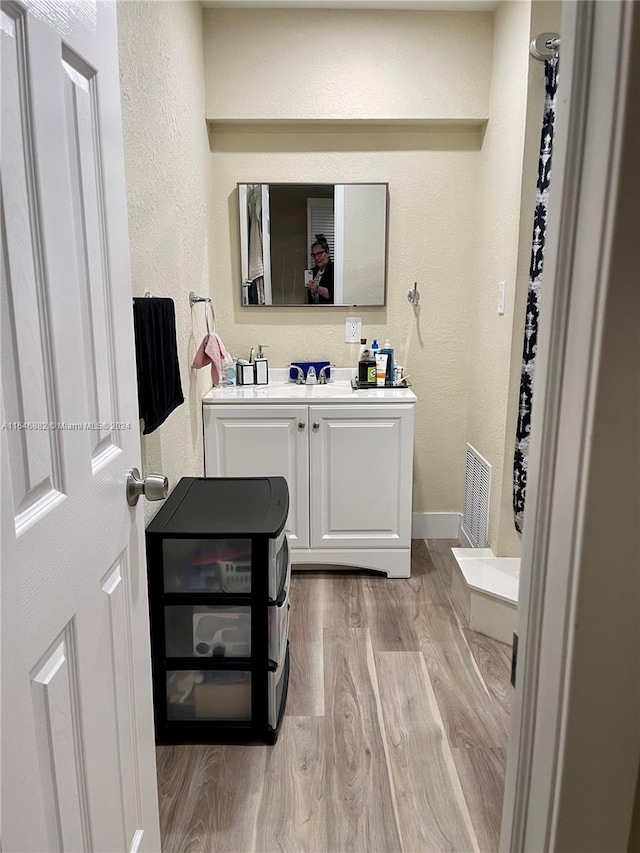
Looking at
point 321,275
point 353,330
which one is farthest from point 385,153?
point 353,330

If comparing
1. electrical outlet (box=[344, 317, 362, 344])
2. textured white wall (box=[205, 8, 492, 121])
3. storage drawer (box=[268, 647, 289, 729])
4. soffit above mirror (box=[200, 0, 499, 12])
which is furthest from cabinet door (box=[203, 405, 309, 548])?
soffit above mirror (box=[200, 0, 499, 12])

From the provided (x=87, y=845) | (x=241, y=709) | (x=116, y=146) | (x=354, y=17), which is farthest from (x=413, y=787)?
(x=354, y=17)

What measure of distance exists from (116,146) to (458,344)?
8.06 feet

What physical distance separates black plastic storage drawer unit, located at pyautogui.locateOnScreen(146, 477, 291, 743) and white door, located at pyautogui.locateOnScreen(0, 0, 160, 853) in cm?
54

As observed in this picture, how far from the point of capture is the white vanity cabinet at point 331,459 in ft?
9.34

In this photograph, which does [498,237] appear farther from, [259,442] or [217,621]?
[217,621]

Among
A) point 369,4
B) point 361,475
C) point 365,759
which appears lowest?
point 365,759

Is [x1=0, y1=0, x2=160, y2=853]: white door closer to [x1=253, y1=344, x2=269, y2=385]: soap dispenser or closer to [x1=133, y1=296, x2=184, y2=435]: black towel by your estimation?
[x1=133, y1=296, x2=184, y2=435]: black towel

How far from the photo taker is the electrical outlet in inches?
129

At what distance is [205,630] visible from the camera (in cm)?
182

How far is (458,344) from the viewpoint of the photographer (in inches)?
130

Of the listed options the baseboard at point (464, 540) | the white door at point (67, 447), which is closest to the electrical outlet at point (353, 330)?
the baseboard at point (464, 540)

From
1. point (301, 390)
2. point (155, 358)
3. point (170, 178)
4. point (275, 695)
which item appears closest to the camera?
point (155, 358)

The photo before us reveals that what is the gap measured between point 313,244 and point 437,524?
5.40 feet
